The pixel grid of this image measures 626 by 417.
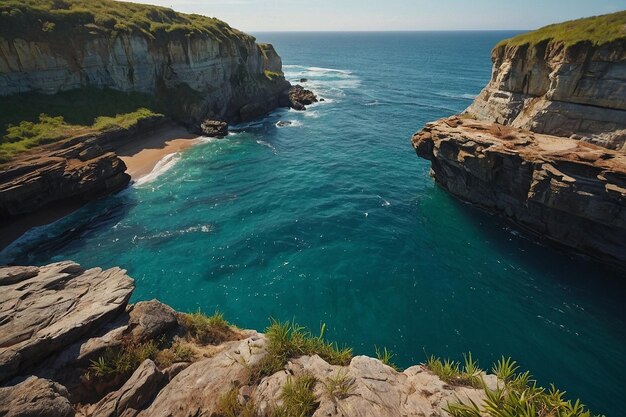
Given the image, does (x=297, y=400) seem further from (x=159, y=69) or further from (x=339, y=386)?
(x=159, y=69)

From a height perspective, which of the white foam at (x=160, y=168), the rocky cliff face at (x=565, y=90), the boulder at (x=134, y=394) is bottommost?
the white foam at (x=160, y=168)

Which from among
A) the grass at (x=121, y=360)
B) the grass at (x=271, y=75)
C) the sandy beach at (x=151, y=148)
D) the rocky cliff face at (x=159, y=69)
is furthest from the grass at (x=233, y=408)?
the grass at (x=271, y=75)

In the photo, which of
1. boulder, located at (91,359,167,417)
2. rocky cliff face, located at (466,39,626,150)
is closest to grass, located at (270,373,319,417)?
boulder, located at (91,359,167,417)

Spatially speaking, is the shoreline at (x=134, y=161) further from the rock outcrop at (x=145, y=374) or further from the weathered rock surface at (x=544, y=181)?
the weathered rock surface at (x=544, y=181)

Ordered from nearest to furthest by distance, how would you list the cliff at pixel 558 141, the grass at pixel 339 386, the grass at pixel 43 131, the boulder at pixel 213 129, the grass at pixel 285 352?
the grass at pixel 339 386 < the grass at pixel 285 352 < the cliff at pixel 558 141 < the grass at pixel 43 131 < the boulder at pixel 213 129

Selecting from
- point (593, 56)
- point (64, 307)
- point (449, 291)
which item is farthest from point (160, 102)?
point (593, 56)

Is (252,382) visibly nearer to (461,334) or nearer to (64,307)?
(64,307)
